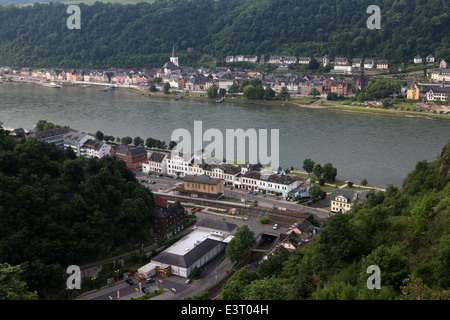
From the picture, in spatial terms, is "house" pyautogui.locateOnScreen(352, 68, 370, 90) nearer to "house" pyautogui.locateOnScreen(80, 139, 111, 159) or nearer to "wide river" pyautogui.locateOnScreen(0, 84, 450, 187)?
"wide river" pyautogui.locateOnScreen(0, 84, 450, 187)

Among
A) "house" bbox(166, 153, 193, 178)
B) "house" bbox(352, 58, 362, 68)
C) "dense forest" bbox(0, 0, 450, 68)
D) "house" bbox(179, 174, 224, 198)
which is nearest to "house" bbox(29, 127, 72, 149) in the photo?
"house" bbox(166, 153, 193, 178)

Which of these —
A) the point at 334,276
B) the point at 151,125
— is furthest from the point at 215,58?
the point at 334,276

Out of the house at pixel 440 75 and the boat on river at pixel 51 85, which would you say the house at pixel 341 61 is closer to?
the house at pixel 440 75

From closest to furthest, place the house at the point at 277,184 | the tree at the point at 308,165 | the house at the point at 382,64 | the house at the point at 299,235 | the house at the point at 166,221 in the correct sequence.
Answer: the house at the point at 299,235 → the house at the point at 166,221 → the house at the point at 277,184 → the tree at the point at 308,165 → the house at the point at 382,64

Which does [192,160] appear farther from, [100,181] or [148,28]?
[148,28]

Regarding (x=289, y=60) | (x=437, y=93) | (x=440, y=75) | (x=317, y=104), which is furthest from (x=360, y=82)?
(x=289, y=60)

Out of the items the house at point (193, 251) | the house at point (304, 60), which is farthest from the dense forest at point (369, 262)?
the house at point (304, 60)
